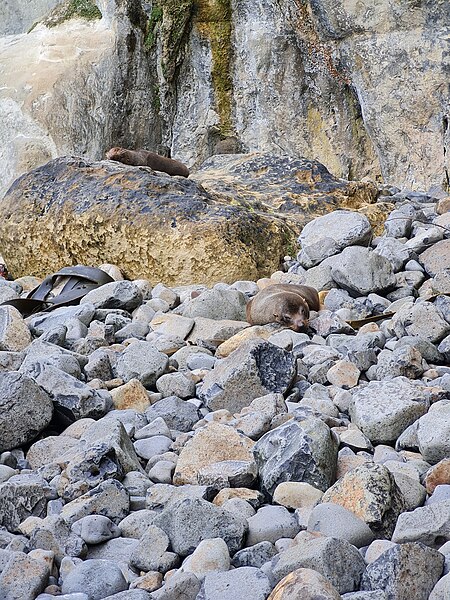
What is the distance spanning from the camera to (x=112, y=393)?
3.49 metres

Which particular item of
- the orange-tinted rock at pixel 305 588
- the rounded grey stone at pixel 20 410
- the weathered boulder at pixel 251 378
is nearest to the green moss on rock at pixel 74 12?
the weathered boulder at pixel 251 378

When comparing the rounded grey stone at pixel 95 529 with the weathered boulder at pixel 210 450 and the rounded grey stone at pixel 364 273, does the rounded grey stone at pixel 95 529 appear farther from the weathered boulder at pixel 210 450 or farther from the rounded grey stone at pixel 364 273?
the rounded grey stone at pixel 364 273

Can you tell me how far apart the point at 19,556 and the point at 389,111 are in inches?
324

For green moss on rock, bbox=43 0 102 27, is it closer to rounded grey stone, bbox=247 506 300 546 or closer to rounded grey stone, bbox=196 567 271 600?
rounded grey stone, bbox=247 506 300 546

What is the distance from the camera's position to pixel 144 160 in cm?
846

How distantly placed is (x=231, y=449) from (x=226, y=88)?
8960 millimetres

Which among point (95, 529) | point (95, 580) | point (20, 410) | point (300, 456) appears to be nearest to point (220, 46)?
point (20, 410)

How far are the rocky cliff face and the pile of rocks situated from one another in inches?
194

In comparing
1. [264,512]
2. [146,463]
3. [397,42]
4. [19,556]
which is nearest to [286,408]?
[146,463]

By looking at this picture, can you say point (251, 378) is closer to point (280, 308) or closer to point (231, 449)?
point (231, 449)

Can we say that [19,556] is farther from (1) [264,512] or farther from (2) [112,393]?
(2) [112,393]

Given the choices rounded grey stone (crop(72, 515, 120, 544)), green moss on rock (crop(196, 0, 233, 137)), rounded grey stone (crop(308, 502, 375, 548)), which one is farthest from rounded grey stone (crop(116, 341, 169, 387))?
green moss on rock (crop(196, 0, 233, 137))

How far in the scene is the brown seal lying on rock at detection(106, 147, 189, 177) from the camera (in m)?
8.21

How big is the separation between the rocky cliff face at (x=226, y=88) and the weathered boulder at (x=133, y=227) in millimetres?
3926
